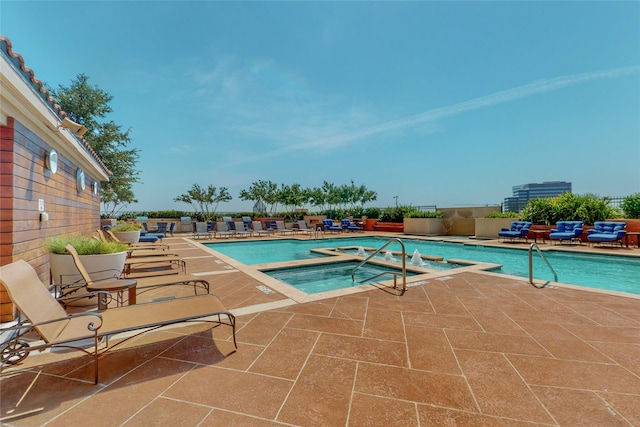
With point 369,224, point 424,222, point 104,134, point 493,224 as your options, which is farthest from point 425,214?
point 104,134

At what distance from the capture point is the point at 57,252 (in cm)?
350

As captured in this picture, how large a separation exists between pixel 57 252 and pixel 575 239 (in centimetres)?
1459

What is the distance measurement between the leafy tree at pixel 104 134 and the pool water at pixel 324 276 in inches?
569

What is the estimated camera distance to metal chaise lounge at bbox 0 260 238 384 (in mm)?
1778

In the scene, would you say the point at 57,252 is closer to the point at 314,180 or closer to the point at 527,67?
the point at 527,67

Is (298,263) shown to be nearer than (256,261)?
Yes

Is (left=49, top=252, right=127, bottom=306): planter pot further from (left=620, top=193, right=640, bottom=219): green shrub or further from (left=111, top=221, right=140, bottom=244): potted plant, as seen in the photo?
(left=620, top=193, right=640, bottom=219): green shrub

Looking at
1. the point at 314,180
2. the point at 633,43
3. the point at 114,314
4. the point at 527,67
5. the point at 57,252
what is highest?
the point at 527,67

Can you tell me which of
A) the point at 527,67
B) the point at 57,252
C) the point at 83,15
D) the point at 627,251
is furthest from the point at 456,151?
the point at 57,252

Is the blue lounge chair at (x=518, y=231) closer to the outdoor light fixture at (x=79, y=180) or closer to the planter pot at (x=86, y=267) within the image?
the planter pot at (x=86, y=267)

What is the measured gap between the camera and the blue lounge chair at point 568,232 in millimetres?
9844

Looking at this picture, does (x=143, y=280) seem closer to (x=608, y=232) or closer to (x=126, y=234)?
(x=126, y=234)

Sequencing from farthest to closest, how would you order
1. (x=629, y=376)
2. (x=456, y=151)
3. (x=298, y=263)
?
1. (x=456, y=151)
2. (x=298, y=263)
3. (x=629, y=376)

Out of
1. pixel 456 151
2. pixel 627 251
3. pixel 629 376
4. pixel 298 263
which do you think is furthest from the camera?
pixel 456 151
